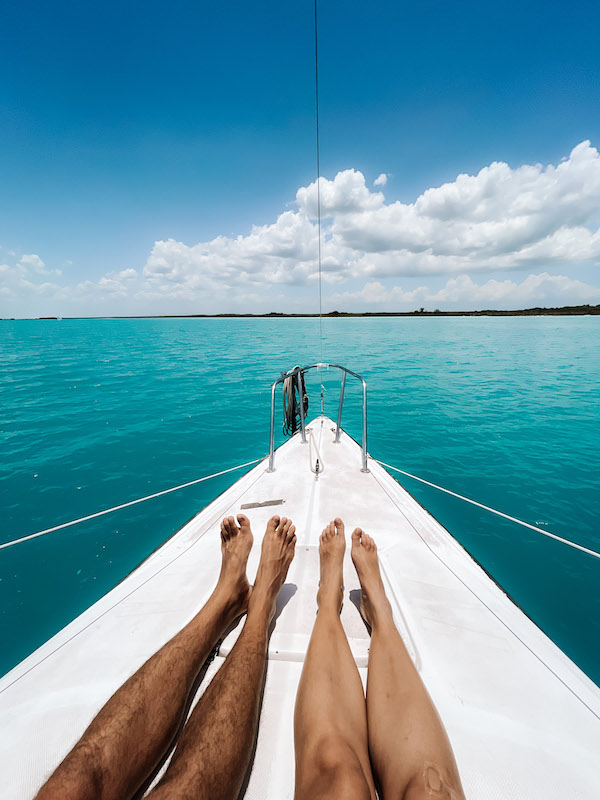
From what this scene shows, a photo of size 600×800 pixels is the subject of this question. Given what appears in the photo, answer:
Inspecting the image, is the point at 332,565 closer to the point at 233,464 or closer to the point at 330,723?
the point at 330,723

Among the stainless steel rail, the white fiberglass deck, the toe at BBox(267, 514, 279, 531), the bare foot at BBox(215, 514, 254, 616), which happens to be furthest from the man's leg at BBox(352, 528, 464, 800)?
the stainless steel rail

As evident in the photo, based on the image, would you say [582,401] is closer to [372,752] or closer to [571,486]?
[571,486]

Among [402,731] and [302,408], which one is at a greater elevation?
[302,408]

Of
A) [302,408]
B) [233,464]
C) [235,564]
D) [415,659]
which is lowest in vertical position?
[233,464]

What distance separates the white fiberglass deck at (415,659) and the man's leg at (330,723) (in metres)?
0.14

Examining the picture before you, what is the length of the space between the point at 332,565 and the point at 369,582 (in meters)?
0.27

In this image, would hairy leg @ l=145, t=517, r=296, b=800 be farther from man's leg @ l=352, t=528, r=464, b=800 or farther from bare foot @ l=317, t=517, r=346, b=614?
man's leg @ l=352, t=528, r=464, b=800

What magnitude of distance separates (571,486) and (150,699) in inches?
301

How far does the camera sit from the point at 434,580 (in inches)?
82.7

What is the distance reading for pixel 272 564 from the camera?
6.77ft

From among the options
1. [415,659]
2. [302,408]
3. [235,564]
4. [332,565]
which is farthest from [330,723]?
[302,408]

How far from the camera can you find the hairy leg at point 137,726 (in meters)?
0.99

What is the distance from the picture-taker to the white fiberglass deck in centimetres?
113

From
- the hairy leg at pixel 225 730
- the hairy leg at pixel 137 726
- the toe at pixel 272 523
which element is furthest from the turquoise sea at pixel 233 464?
the hairy leg at pixel 225 730
